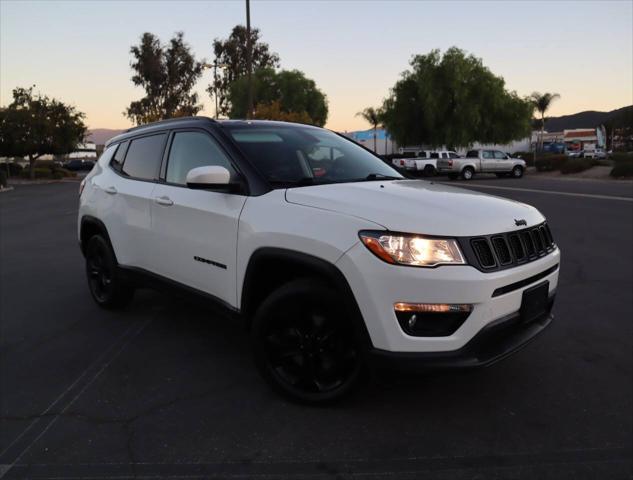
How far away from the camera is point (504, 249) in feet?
9.55

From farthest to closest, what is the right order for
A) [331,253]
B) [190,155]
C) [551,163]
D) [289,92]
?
[289,92] → [551,163] → [190,155] → [331,253]

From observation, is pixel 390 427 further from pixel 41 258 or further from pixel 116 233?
pixel 41 258

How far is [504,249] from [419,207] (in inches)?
19.7

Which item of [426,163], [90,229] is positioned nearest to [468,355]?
[90,229]

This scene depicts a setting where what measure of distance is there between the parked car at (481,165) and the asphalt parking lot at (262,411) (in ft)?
90.9

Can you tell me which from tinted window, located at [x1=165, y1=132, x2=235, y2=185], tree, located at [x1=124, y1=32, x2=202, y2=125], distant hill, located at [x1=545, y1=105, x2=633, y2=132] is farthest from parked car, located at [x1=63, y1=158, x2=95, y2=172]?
distant hill, located at [x1=545, y1=105, x2=633, y2=132]

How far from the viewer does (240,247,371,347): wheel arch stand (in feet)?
9.21

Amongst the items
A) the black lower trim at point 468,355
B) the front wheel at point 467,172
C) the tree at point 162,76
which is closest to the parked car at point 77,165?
the tree at point 162,76

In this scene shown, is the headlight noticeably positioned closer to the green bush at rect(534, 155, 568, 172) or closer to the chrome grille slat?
the chrome grille slat

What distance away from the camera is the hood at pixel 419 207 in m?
2.76

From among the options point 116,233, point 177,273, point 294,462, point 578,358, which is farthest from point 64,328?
point 578,358

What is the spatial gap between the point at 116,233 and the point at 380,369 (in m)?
2.96

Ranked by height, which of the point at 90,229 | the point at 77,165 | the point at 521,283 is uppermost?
the point at 77,165

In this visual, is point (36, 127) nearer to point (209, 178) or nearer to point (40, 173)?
point (40, 173)
